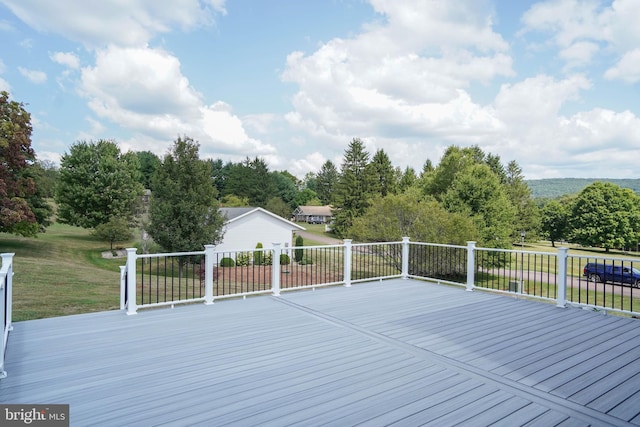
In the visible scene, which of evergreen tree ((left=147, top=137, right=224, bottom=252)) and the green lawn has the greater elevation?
evergreen tree ((left=147, top=137, right=224, bottom=252))

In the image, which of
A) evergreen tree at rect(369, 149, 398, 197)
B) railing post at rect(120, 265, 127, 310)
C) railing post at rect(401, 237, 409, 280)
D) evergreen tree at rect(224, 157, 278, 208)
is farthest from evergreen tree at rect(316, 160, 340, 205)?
railing post at rect(120, 265, 127, 310)

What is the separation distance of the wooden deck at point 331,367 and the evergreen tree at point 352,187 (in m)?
33.5

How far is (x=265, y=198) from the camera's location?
49.4 m

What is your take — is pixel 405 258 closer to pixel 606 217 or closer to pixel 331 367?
pixel 331 367

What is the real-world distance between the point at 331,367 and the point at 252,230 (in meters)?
20.6

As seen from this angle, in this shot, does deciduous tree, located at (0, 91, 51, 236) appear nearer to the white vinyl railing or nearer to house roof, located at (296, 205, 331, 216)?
the white vinyl railing

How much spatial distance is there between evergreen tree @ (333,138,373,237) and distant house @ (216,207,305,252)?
569 inches

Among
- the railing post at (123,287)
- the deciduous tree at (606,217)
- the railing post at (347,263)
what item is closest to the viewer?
the railing post at (123,287)

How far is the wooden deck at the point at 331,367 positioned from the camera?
98.3 inches

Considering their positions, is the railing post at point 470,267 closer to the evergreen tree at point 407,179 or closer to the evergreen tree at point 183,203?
the evergreen tree at point 183,203

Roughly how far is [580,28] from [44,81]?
21.1 meters

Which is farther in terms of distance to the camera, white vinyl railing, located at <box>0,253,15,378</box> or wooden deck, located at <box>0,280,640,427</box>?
white vinyl railing, located at <box>0,253,15,378</box>

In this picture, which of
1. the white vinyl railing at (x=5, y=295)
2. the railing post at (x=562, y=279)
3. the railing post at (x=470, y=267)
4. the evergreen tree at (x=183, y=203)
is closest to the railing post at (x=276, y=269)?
the white vinyl railing at (x=5, y=295)

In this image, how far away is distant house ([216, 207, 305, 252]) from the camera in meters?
22.5
